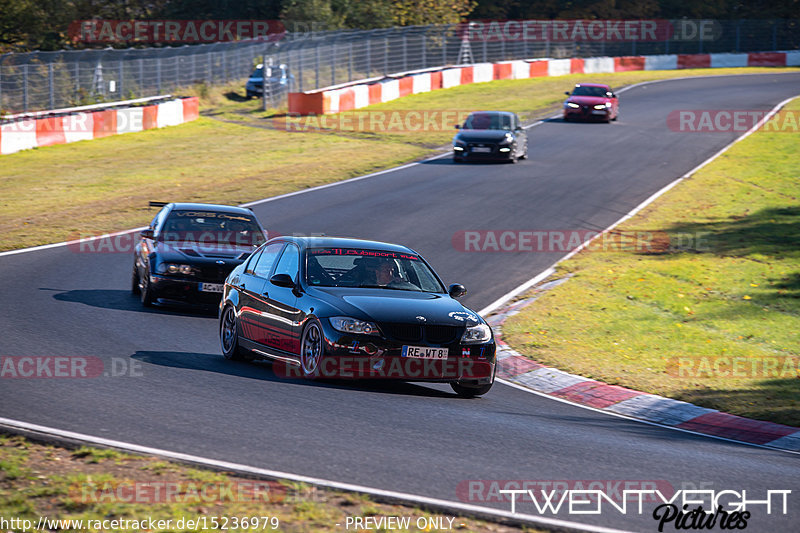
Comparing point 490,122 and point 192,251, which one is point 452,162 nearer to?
point 490,122

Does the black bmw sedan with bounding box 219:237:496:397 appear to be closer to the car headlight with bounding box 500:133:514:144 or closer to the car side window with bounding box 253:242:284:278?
the car side window with bounding box 253:242:284:278

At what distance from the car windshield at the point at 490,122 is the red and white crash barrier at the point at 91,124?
1306 centimetres

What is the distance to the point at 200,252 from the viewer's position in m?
15.2

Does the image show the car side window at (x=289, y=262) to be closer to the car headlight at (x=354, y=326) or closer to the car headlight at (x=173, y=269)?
the car headlight at (x=354, y=326)

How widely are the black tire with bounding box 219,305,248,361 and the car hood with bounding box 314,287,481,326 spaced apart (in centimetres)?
148

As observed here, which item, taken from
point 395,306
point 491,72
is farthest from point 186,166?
point 491,72

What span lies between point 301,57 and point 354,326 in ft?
130

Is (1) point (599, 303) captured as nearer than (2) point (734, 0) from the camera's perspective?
Yes

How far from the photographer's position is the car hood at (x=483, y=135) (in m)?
32.1

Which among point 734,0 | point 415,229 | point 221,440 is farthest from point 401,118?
point 734,0

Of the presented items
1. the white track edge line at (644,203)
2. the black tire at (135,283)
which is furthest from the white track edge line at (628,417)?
the black tire at (135,283)

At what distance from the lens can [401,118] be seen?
43.6 meters

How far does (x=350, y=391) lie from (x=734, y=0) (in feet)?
254

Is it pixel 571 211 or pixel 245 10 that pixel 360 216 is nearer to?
pixel 571 211
